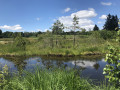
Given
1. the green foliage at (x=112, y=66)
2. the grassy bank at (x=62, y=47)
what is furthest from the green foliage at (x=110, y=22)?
the green foliage at (x=112, y=66)

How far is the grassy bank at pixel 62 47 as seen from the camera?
14000 millimetres

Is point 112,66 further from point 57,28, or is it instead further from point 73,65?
point 57,28

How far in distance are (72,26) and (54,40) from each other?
384 centimetres

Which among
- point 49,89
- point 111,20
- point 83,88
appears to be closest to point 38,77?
point 49,89

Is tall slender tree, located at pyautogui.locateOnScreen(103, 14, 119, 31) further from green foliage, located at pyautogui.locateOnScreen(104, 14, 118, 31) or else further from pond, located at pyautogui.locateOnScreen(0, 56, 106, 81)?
pond, located at pyautogui.locateOnScreen(0, 56, 106, 81)

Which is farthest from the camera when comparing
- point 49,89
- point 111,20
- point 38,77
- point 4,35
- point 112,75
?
point 4,35

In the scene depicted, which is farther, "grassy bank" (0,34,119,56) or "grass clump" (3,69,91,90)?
"grassy bank" (0,34,119,56)

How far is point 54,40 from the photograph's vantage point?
1758cm

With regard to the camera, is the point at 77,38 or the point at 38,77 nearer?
the point at 38,77

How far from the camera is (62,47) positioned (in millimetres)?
17141

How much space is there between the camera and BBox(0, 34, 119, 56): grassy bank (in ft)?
45.9

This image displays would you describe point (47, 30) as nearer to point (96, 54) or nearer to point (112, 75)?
point (96, 54)

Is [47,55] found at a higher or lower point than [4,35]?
lower

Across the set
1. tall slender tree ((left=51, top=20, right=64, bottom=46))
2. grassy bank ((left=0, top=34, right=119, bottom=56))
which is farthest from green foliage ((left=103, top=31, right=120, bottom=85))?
tall slender tree ((left=51, top=20, right=64, bottom=46))
